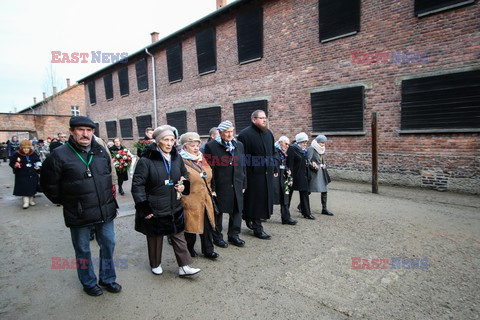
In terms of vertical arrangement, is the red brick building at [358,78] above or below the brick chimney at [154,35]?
below

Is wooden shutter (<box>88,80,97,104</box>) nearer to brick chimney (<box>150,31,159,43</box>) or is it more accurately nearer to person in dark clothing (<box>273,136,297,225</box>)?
brick chimney (<box>150,31,159,43</box>)

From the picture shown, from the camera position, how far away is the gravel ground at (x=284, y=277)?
2895 mm

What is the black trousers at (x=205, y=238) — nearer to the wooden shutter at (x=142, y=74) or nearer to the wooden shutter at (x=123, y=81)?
the wooden shutter at (x=142, y=74)

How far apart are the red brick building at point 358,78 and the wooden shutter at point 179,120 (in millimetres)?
1533

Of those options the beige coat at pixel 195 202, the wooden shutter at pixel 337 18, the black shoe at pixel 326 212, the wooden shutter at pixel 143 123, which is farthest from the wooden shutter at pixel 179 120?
the beige coat at pixel 195 202

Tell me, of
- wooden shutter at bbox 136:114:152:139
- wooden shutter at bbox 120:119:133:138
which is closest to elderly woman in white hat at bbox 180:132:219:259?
wooden shutter at bbox 136:114:152:139

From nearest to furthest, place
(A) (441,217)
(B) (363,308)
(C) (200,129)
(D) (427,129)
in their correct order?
1. (B) (363,308)
2. (A) (441,217)
3. (D) (427,129)
4. (C) (200,129)

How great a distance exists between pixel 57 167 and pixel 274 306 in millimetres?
2630

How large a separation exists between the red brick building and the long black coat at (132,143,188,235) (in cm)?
798

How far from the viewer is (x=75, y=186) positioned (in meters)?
2.99

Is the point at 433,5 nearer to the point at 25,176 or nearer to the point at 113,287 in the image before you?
the point at 113,287

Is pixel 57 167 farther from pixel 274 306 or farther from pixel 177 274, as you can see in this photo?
pixel 274 306

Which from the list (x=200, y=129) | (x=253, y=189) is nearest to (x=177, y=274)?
(x=253, y=189)

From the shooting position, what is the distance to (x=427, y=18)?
26.9 feet
